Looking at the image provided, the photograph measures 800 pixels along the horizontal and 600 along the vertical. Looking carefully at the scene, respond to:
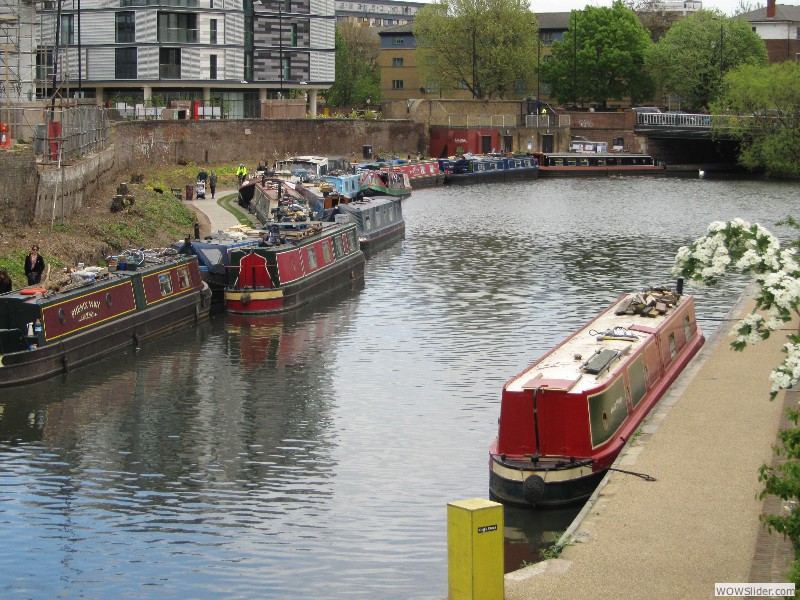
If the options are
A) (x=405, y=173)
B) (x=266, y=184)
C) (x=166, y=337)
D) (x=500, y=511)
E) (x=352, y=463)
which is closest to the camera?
(x=500, y=511)

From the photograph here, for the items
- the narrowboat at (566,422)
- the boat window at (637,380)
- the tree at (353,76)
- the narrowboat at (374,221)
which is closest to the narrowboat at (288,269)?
the narrowboat at (374,221)

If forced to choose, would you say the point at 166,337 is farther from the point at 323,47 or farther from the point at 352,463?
the point at 323,47

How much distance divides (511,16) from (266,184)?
55893 mm

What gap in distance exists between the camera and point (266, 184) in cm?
6059

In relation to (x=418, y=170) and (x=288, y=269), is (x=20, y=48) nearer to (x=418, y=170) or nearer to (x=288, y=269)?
(x=288, y=269)

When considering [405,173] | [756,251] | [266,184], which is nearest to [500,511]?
[756,251]

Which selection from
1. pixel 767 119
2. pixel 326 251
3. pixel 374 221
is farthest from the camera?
pixel 767 119

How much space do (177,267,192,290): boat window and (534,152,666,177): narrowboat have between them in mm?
59525

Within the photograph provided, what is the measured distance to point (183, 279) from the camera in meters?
35.5

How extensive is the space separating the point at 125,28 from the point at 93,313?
5490cm

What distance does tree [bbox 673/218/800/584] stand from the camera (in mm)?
12750

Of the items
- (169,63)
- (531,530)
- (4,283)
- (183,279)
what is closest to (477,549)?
(531,530)

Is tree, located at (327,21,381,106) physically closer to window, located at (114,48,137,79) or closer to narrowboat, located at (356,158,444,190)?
narrowboat, located at (356,158,444,190)

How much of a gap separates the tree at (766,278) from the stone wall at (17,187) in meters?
28.0
